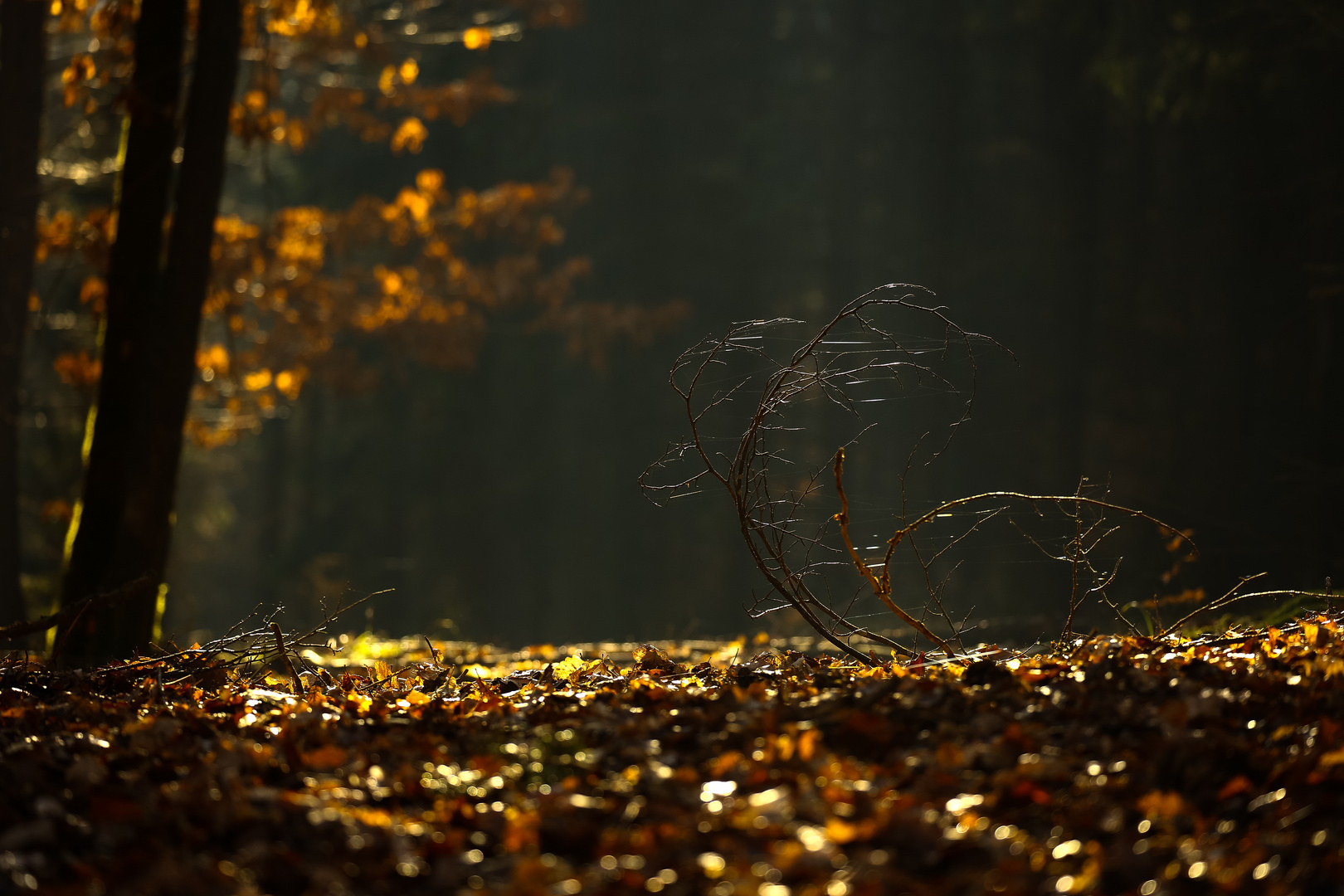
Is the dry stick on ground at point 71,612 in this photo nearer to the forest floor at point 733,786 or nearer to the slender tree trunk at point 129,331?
the slender tree trunk at point 129,331

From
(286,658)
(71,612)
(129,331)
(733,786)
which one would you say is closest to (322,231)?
(129,331)

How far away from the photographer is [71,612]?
582 cm

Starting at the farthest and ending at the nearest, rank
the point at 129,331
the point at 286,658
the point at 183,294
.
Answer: the point at 183,294 < the point at 129,331 < the point at 286,658

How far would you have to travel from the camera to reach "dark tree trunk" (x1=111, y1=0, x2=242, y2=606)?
273 inches

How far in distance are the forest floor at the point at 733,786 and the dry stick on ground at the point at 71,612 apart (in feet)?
2.20

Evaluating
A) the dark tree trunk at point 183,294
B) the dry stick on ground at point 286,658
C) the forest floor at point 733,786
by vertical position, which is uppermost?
the dark tree trunk at point 183,294

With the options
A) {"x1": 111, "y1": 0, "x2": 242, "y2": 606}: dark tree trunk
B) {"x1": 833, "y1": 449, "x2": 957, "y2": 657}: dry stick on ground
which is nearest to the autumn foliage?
→ {"x1": 111, "y1": 0, "x2": 242, "y2": 606}: dark tree trunk

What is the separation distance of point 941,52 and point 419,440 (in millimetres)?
14624

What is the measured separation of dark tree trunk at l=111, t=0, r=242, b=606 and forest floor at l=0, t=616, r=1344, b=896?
2668 millimetres

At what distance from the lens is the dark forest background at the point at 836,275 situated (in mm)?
13805

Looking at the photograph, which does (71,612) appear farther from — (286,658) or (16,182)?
(16,182)

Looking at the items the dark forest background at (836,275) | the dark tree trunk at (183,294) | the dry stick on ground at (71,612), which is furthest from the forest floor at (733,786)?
the dark forest background at (836,275)

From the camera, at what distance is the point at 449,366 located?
16094mm

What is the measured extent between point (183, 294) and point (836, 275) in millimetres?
17346
